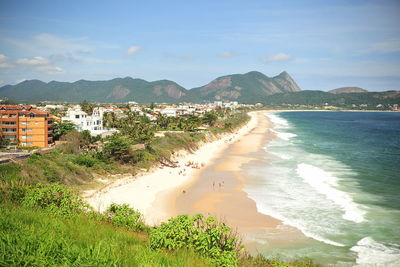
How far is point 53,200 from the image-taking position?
1088 cm

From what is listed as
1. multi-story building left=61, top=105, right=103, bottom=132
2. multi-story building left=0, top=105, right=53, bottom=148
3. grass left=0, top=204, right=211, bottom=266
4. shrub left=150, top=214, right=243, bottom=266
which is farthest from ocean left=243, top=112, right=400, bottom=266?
multi-story building left=61, top=105, right=103, bottom=132

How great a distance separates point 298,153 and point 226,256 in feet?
139

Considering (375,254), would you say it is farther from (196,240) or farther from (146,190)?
(146,190)

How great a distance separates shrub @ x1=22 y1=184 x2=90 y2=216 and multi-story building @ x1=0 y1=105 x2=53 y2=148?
3405 cm

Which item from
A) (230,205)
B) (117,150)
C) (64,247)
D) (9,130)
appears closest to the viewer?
(64,247)

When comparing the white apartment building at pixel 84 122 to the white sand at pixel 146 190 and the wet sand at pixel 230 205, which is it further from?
the wet sand at pixel 230 205

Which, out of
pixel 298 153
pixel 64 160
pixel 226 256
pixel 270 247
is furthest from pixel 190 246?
pixel 298 153

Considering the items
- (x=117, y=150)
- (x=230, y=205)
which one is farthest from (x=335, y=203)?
(x=117, y=150)

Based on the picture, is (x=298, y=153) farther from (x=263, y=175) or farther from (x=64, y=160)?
(x=64, y=160)

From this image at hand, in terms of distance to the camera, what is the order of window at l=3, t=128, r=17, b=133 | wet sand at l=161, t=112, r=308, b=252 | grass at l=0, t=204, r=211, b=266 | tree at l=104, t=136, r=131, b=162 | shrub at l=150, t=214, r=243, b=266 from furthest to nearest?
window at l=3, t=128, r=17, b=133 → tree at l=104, t=136, r=131, b=162 → wet sand at l=161, t=112, r=308, b=252 → shrub at l=150, t=214, r=243, b=266 → grass at l=0, t=204, r=211, b=266

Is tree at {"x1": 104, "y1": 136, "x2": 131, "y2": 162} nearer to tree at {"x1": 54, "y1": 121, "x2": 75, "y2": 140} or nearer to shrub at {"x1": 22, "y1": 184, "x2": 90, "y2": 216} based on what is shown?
tree at {"x1": 54, "y1": 121, "x2": 75, "y2": 140}

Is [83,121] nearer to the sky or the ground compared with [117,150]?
nearer to the sky

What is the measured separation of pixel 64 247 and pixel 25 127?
4151cm

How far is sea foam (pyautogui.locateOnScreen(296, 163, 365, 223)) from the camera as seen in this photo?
20.8 meters
